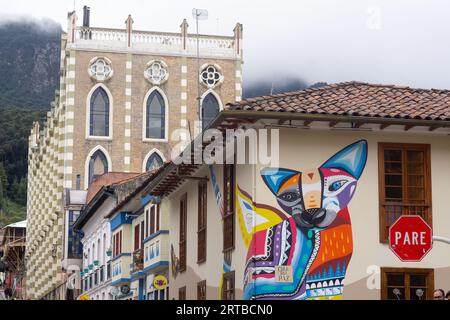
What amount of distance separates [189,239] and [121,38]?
39.2 meters

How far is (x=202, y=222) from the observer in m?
28.6

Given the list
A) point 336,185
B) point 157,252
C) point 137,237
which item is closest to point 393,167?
point 336,185

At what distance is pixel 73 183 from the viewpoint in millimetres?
65375

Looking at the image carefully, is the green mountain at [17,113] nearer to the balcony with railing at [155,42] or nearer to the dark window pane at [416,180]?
the balcony with railing at [155,42]

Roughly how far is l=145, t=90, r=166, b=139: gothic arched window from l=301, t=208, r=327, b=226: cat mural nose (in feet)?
148

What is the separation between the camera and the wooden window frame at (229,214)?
24936 mm

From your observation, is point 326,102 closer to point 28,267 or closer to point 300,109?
point 300,109

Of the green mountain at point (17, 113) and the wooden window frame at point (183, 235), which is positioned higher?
the green mountain at point (17, 113)

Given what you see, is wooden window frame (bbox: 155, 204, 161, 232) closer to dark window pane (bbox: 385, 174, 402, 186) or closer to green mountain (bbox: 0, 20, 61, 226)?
dark window pane (bbox: 385, 174, 402, 186)

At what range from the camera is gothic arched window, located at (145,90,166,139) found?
Result: 68.3m

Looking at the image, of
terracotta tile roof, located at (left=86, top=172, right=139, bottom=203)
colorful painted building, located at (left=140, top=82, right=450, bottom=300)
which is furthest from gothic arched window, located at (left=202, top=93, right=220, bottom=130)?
colorful painted building, located at (left=140, top=82, right=450, bottom=300)

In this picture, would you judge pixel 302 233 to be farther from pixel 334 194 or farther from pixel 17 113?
pixel 17 113

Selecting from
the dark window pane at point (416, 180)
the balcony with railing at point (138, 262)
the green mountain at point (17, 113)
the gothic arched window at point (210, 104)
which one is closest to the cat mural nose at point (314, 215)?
the dark window pane at point (416, 180)

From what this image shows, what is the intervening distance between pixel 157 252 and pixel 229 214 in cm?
1008
